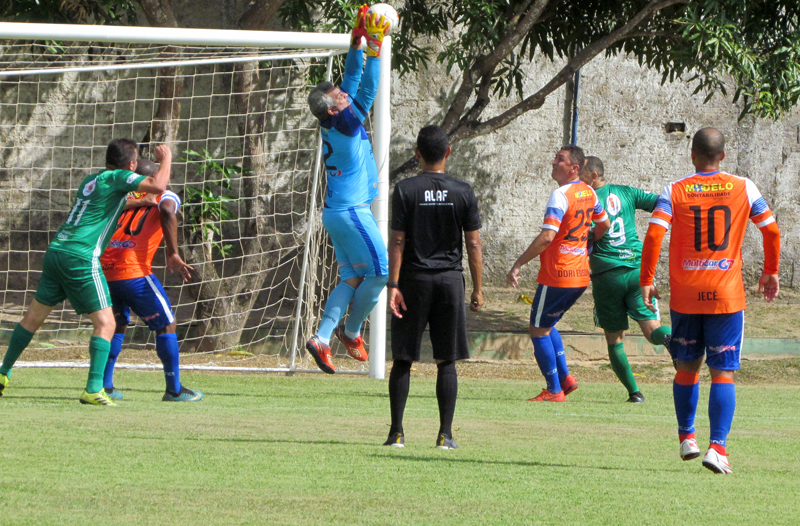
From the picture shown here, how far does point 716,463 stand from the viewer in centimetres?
480

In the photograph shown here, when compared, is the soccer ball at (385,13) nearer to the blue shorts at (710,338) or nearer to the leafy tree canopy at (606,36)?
the blue shorts at (710,338)

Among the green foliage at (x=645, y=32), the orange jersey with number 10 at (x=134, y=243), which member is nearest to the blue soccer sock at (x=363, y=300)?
the orange jersey with number 10 at (x=134, y=243)

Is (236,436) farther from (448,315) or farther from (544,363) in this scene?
(544,363)

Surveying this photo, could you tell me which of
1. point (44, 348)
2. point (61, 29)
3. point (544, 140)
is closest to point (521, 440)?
point (61, 29)

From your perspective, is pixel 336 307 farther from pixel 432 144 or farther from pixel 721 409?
pixel 721 409

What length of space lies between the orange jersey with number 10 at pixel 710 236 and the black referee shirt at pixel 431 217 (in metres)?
1.08

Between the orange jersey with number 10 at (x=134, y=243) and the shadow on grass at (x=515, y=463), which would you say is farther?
the orange jersey with number 10 at (x=134, y=243)

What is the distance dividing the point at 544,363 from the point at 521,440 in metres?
2.37

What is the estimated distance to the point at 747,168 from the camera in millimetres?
15047

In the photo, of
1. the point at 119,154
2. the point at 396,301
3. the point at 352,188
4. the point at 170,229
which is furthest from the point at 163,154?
the point at 396,301

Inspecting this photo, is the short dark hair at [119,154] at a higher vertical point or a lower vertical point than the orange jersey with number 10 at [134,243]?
higher

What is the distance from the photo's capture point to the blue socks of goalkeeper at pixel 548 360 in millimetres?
8219

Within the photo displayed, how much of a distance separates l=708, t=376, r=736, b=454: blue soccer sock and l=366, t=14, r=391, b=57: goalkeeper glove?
3045 mm

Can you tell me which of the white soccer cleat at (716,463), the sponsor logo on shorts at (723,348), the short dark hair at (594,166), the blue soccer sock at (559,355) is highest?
the short dark hair at (594,166)
